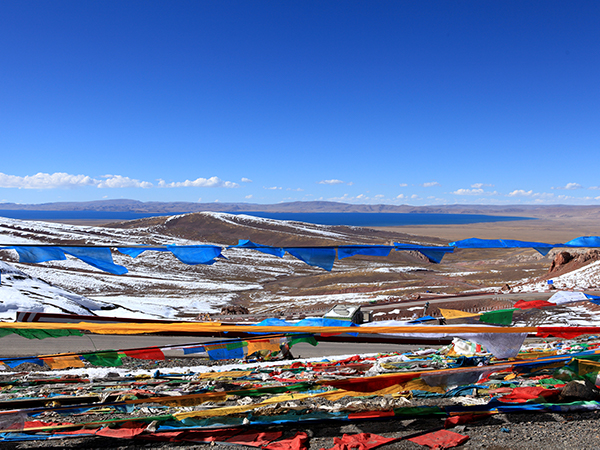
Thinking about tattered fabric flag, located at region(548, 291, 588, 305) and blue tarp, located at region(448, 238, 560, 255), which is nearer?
blue tarp, located at region(448, 238, 560, 255)

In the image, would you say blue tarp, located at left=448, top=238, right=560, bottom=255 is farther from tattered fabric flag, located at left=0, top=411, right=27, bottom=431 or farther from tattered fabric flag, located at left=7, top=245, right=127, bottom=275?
tattered fabric flag, located at left=0, top=411, right=27, bottom=431

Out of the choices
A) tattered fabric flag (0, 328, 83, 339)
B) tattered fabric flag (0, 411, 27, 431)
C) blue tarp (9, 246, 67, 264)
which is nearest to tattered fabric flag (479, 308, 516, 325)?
tattered fabric flag (0, 328, 83, 339)

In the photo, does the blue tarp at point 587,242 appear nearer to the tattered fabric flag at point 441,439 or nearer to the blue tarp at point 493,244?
the blue tarp at point 493,244

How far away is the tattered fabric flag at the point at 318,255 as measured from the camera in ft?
23.4

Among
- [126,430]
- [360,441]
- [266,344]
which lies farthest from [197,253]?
[360,441]

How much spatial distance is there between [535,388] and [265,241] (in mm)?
105736

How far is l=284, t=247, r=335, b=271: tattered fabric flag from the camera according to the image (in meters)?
7.12

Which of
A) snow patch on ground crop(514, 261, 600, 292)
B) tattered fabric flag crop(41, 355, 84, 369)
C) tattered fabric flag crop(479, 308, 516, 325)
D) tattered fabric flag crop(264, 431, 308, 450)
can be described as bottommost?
snow patch on ground crop(514, 261, 600, 292)

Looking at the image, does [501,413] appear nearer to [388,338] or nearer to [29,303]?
[388,338]

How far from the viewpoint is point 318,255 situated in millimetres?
7242

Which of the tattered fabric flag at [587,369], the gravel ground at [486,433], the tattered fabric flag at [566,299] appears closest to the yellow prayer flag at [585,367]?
the tattered fabric flag at [587,369]

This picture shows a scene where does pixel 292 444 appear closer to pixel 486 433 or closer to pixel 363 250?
pixel 486 433

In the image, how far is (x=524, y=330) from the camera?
4.83 meters

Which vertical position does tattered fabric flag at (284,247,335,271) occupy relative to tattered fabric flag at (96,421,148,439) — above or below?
above
